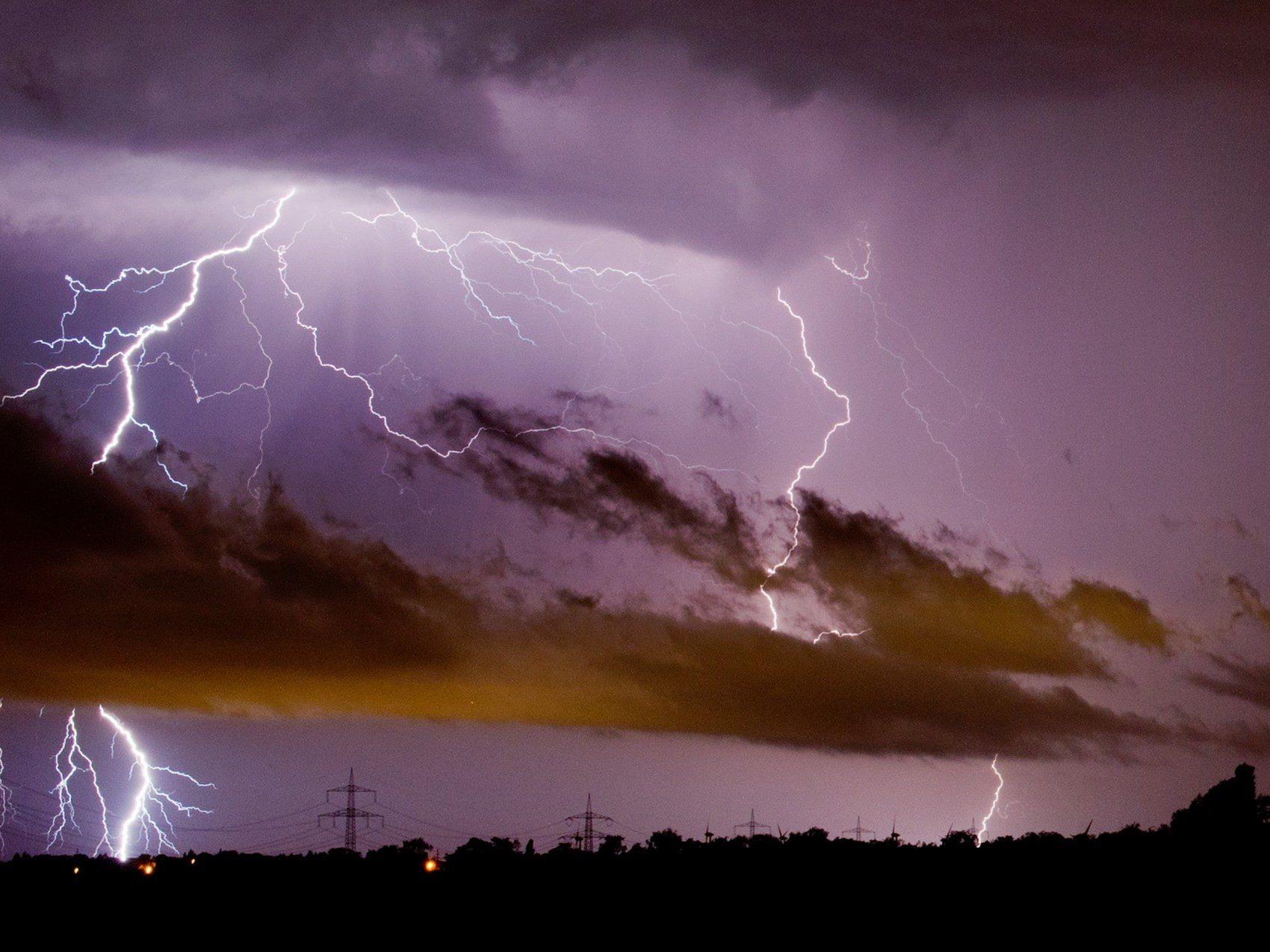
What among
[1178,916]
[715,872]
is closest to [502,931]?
[715,872]

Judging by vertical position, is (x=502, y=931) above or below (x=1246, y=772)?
below

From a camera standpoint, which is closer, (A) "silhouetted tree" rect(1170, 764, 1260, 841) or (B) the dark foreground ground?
(B) the dark foreground ground

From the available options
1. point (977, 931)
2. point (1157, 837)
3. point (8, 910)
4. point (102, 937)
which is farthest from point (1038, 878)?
point (8, 910)

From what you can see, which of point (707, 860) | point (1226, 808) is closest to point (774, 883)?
point (707, 860)

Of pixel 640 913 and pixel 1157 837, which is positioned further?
pixel 1157 837

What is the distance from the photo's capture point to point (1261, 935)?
41.4 metres

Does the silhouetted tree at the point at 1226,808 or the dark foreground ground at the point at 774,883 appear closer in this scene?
the dark foreground ground at the point at 774,883

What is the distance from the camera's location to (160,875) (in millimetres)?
81062

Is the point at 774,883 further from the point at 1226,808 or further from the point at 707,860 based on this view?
the point at 1226,808

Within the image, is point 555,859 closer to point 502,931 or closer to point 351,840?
point 351,840

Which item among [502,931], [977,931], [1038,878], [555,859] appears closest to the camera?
[977,931]

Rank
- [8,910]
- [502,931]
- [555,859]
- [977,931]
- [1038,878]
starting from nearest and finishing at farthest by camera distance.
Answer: [977,931]
[1038,878]
[502,931]
[8,910]
[555,859]

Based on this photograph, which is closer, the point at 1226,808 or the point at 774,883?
the point at 774,883

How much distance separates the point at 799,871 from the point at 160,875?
3970cm
